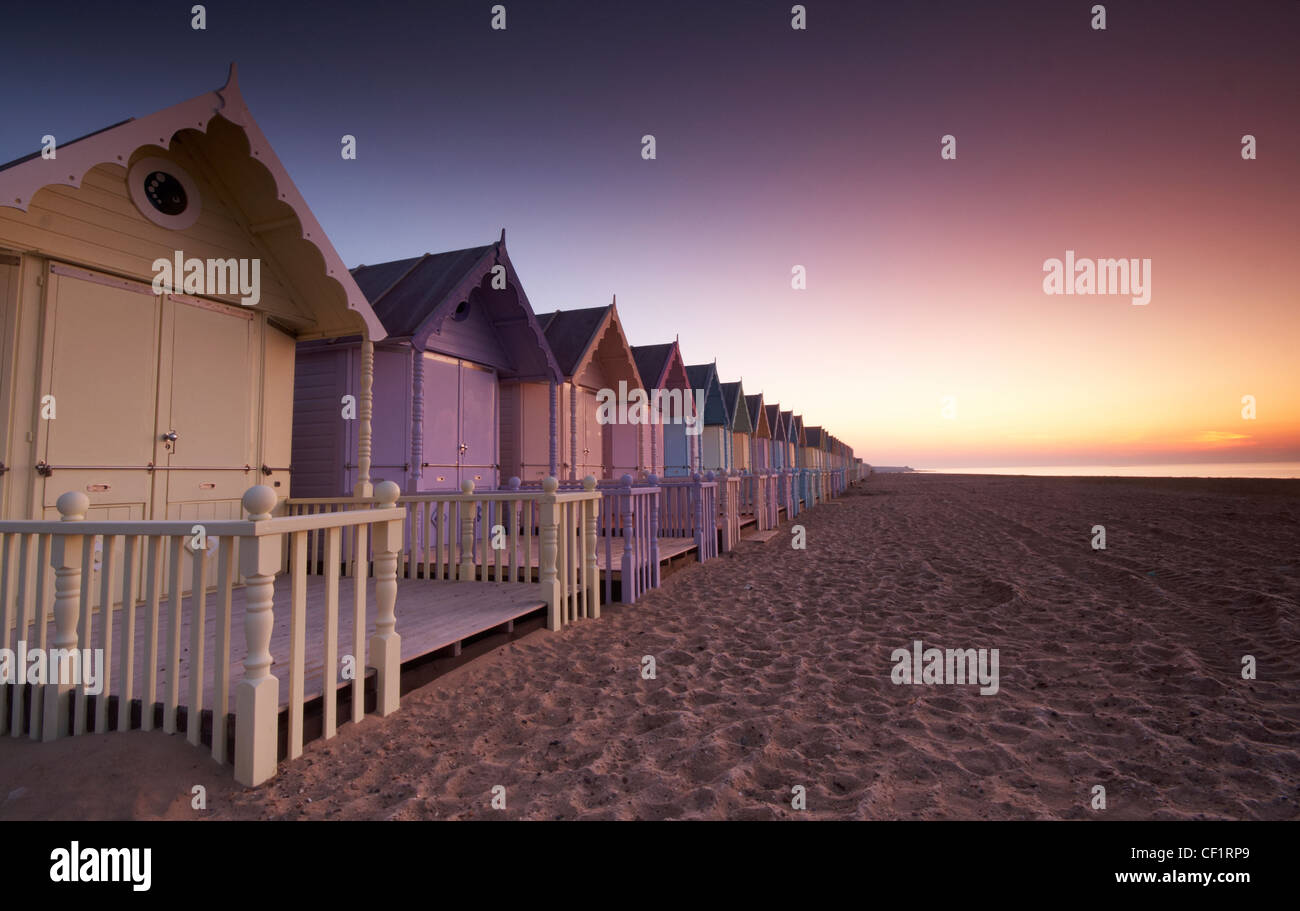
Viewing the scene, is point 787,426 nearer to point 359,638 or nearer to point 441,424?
point 441,424

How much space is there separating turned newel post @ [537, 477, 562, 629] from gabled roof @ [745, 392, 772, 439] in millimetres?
21215

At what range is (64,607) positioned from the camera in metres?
3.05

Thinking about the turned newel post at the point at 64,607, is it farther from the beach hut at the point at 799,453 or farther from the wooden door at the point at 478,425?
the beach hut at the point at 799,453

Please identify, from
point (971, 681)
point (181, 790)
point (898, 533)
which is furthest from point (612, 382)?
point (181, 790)

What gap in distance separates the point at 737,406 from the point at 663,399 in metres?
6.91

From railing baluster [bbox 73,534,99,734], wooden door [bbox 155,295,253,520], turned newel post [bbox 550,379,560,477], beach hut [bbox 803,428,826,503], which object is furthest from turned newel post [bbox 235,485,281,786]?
beach hut [bbox 803,428,826,503]

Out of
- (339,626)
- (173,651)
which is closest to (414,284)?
(339,626)

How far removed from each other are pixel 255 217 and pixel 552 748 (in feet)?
21.3

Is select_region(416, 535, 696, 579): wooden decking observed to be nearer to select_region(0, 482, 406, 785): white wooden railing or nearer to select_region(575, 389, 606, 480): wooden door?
select_region(0, 482, 406, 785): white wooden railing

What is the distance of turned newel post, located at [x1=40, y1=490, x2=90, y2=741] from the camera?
9.85ft

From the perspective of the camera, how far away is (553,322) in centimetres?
1289

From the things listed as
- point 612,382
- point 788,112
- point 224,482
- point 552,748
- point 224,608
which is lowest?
point 552,748

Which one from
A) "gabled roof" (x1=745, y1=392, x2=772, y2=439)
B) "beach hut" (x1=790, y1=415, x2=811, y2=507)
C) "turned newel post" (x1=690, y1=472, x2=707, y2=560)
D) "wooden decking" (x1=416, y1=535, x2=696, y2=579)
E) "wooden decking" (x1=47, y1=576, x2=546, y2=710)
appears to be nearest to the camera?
"wooden decking" (x1=47, y1=576, x2=546, y2=710)
